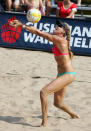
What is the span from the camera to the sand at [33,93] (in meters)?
5.46

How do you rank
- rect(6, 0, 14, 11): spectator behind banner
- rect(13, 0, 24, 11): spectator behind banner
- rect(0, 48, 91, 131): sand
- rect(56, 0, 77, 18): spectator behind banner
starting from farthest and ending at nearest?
rect(6, 0, 14, 11): spectator behind banner, rect(13, 0, 24, 11): spectator behind banner, rect(56, 0, 77, 18): spectator behind banner, rect(0, 48, 91, 131): sand

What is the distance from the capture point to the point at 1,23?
36.7 feet

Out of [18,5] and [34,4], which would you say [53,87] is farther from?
[18,5]

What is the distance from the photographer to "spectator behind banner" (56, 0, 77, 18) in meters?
10.4

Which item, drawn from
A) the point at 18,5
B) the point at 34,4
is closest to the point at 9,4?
the point at 18,5

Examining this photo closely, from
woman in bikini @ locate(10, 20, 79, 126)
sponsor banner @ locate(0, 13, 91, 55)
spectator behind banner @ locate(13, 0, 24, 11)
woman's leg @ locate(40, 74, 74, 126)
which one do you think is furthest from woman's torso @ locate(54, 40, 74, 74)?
spectator behind banner @ locate(13, 0, 24, 11)

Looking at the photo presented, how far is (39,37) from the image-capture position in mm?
10961

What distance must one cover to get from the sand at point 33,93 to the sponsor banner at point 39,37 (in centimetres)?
44

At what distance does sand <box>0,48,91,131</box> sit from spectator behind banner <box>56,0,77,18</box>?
4.72 feet

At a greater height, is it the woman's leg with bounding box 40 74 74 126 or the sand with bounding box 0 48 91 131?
the woman's leg with bounding box 40 74 74 126

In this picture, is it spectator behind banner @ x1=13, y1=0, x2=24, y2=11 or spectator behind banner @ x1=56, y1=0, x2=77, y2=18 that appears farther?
spectator behind banner @ x1=13, y1=0, x2=24, y2=11

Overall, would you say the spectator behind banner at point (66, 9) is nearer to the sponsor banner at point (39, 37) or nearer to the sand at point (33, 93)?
the sponsor banner at point (39, 37)

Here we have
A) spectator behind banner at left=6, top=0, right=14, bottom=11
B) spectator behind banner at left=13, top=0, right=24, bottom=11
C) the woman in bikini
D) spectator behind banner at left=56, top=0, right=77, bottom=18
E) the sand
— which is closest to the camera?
the woman in bikini

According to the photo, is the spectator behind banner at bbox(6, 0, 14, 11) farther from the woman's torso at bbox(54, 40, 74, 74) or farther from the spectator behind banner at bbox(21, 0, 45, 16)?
the woman's torso at bbox(54, 40, 74, 74)
